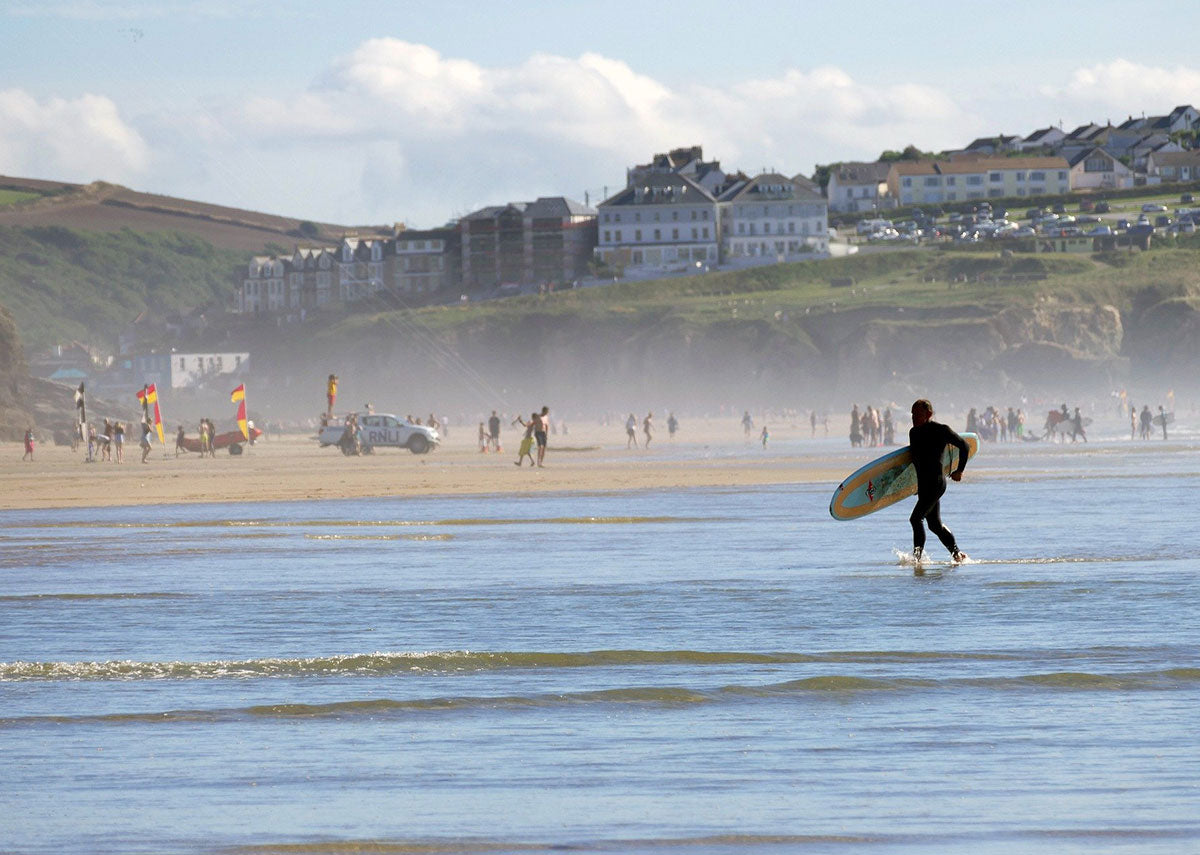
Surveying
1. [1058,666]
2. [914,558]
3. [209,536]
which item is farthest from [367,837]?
[209,536]

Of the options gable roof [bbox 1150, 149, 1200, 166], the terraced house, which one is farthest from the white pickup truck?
gable roof [bbox 1150, 149, 1200, 166]

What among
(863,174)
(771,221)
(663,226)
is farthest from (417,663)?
(863,174)

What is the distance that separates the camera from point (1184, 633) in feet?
36.4

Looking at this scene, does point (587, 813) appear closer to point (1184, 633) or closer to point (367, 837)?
point (367, 837)

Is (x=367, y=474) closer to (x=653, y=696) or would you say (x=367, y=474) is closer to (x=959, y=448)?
(x=959, y=448)

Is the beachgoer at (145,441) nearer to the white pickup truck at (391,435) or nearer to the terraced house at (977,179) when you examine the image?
the white pickup truck at (391,435)

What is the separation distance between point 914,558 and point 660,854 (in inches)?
415

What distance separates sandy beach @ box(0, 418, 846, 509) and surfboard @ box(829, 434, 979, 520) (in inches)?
561

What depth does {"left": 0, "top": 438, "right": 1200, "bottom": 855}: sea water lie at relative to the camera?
6.36m

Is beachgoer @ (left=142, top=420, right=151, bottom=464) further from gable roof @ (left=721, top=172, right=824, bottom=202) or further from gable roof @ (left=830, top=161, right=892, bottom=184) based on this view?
gable roof @ (left=830, top=161, right=892, bottom=184)

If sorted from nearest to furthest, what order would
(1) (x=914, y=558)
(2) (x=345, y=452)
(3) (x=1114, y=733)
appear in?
(3) (x=1114, y=733) < (1) (x=914, y=558) < (2) (x=345, y=452)

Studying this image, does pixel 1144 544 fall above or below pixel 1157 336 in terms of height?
below

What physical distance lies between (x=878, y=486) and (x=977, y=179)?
16366 cm

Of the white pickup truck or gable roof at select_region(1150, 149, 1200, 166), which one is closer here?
the white pickup truck
